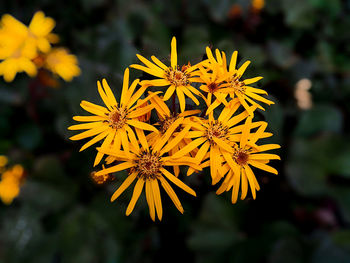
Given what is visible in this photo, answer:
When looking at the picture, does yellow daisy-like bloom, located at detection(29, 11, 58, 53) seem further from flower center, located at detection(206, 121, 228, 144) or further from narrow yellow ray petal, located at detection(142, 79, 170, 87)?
flower center, located at detection(206, 121, 228, 144)

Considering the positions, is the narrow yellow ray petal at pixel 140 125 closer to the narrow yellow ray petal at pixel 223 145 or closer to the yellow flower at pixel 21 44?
the narrow yellow ray petal at pixel 223 145

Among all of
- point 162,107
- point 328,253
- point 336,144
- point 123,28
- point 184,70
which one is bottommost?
point 328,253

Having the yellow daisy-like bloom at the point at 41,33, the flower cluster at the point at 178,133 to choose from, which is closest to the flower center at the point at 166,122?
the flower cluster at the point at 178,133

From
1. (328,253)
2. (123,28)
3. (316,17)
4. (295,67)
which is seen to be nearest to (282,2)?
(316,17)

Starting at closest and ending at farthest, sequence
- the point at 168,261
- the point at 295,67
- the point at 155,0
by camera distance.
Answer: the point at 168,261 < the point at 295,67 < the point at 155,0

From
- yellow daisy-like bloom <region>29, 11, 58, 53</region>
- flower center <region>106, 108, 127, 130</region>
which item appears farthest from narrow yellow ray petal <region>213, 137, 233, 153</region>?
yellow daisy-like bloom <region>29, 11, 58, 53</region>

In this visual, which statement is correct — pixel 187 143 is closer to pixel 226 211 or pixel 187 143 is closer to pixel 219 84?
pixel 219 84

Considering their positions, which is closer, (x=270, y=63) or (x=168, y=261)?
(x=168, y=261)
